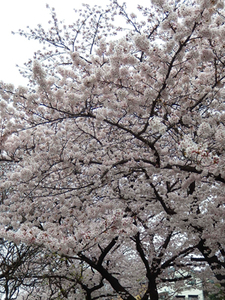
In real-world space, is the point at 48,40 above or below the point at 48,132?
above

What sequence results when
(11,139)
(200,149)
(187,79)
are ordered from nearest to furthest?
(200,149)
(187,79)
(11,139)

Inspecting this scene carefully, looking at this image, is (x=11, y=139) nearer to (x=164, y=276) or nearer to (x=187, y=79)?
(x=187, y=79)

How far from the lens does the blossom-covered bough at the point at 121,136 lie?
159 inches

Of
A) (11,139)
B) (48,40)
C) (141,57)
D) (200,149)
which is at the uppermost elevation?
(48,40)

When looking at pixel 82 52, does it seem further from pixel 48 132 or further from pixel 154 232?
pixel 154 232

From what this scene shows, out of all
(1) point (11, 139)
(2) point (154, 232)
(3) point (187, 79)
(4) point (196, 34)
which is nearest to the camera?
(4) point (196, 34)

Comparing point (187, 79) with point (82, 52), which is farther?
point (82, 52)

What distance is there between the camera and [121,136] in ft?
19.7

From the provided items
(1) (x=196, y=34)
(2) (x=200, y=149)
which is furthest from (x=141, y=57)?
(2) (x=200, y=149)

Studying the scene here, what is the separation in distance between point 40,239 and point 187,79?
132 inches

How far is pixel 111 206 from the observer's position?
622 cm

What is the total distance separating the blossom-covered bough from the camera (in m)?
4.03

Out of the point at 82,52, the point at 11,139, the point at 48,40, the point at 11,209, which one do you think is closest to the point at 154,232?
the point at 11,209

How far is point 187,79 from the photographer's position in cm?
474
